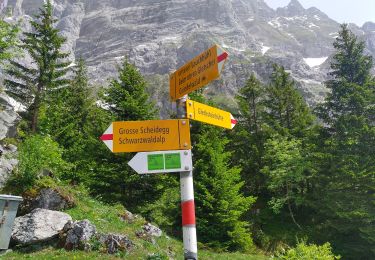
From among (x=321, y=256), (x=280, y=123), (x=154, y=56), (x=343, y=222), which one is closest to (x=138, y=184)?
(x=321, y=256)

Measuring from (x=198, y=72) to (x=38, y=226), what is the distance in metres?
9.26

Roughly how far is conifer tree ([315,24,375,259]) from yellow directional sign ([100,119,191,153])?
878 inches

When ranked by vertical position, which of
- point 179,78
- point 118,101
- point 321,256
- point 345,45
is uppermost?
point 345,45

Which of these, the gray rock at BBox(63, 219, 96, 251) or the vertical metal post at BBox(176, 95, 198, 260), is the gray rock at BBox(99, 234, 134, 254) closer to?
the gray rock at BBox(63, 219, 96, 251)

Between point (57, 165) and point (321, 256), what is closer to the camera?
point (321, 256)

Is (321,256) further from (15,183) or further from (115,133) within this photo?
(15,183)

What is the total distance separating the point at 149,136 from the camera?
5.92 metres

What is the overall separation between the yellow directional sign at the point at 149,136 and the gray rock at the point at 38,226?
7.97m

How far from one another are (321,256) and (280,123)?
79.3ft

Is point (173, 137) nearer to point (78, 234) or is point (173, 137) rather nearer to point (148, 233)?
point (78, 234)

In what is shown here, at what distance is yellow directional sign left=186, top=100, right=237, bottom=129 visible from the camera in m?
5.93

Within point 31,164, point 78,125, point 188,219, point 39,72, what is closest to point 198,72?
point 188,219

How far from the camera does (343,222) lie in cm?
2667

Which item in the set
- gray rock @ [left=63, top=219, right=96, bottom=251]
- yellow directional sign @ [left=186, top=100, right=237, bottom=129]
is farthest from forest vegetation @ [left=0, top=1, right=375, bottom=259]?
yellow directional sign @ [left=186, top=100, right=237, bottom=129]
